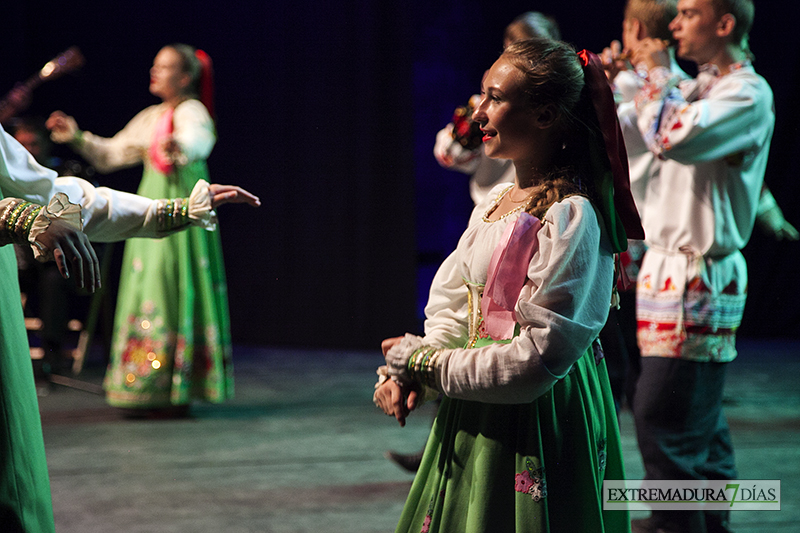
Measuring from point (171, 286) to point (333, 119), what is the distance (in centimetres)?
253

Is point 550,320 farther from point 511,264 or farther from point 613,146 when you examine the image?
point 613,146

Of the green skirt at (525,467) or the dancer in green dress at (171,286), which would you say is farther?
the dancer in green dress at (171,286)

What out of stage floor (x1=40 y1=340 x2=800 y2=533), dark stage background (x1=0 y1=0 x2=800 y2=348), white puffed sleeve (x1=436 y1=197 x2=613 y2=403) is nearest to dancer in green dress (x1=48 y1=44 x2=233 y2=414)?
stage floor (x1=40 y1=340 x2=800 y2=533)

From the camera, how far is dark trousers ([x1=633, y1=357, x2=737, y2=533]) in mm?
2188

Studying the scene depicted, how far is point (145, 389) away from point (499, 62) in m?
2.95

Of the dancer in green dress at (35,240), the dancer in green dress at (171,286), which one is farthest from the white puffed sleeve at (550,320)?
the dancer in green dress at (171,286)

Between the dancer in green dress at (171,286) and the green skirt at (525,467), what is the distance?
268cm

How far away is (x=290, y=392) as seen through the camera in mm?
4605

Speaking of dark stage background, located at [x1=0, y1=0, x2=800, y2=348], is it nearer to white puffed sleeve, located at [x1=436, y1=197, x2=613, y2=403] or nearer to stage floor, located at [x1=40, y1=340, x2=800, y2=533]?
stage floor, located at [x1=40, y1=340, x2=800, y2=533]

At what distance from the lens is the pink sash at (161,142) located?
379 cm

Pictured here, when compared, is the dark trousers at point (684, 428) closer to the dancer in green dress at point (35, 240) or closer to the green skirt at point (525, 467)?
the green skirt at point (525, 467)

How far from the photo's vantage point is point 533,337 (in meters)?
1.22

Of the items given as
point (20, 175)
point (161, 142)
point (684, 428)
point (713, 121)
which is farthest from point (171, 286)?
point (713, 121)

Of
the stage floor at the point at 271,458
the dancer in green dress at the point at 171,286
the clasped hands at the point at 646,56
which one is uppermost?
the clasped hands at the point at 646,56
